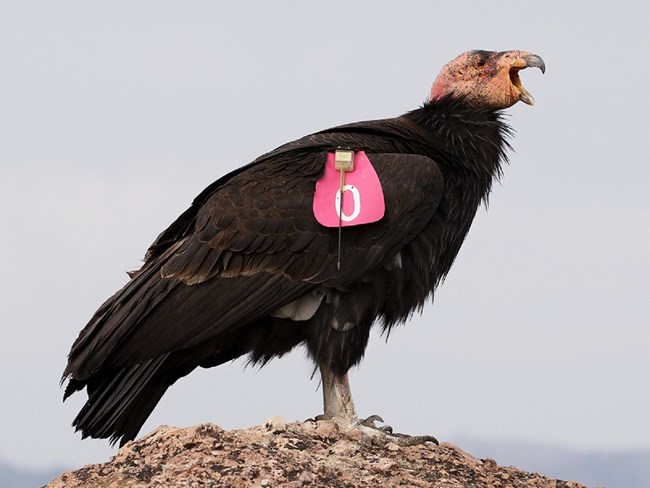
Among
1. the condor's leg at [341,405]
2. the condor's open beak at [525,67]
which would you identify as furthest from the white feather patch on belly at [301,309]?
the condor's open beak at [525,67]

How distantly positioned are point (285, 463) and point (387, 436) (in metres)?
1.11

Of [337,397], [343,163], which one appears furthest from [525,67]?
[337,397]

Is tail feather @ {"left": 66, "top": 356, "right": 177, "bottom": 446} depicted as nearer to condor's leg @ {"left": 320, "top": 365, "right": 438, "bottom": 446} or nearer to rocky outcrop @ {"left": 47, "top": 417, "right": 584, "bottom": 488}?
rocky outcrop @ {"left": 47, "top": 417, "right": 584, "bottom": 488}

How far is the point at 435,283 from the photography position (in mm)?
9594

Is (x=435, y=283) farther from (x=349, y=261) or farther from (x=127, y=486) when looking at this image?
(x=127, y=486)

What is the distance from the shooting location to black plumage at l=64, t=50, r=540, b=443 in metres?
8.99

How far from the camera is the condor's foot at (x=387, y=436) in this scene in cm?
888

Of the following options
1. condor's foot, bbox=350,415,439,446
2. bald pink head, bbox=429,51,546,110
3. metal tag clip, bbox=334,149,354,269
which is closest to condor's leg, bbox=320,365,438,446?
condor's foot, bbox=350,415,439,446

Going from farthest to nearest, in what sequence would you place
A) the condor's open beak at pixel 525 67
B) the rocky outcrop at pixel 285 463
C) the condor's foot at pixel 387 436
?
1. the condor's open beak at pixel 525 67
2. the condor's foot at pixel 387 436
3. the rocky outcrop at pixel 285 463

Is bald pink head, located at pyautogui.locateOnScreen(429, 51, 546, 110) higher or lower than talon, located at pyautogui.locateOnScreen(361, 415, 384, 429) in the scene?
higher

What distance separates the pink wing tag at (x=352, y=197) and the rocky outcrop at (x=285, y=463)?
1404mm

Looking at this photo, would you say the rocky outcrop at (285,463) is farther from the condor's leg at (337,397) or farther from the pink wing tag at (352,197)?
the pink wing tag at (352,197)

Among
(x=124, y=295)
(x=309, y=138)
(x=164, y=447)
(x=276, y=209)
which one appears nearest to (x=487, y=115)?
(x=309, y=138)

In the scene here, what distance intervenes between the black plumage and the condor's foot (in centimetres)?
42
